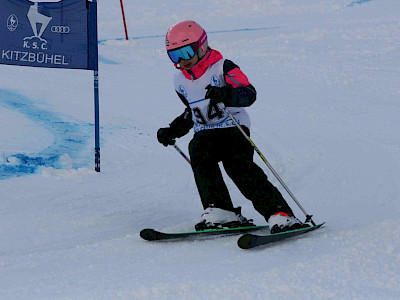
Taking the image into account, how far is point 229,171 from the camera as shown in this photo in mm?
4145

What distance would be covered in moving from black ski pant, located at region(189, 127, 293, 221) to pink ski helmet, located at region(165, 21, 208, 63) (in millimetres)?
565

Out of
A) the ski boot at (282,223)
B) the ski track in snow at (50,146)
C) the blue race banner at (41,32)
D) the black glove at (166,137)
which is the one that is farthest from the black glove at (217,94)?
the ski track in snow at (50,146)

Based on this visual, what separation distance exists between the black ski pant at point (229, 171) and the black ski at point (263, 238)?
0.59 ft

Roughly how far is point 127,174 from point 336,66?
7.21 meters

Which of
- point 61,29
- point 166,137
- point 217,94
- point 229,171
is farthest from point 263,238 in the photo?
point 61,29

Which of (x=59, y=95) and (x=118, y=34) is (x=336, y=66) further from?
(x=118, y=34)

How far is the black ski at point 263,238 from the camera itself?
358cm

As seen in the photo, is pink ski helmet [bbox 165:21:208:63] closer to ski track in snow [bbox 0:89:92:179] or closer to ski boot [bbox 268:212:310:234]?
ski boot [bbox 268:212:310:234]

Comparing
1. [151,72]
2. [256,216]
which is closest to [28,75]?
[151,72]

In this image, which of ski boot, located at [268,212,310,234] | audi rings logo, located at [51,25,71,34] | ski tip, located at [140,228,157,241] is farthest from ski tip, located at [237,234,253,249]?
audi rings logo, located at [51,25,71,34]

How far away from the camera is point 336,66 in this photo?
12.3 m

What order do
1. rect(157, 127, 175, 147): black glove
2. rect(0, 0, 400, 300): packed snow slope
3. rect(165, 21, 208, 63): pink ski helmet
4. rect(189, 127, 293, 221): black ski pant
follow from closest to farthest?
rect(0, 0, 400, 300): packed snow slope → rect(165, 21, 208, 63): pink ski helmet → rect(189, 127, 293, 221): black ski pant → rect(157, 127, 175, 147): black glove

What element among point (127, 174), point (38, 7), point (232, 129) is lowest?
point (127, 174)

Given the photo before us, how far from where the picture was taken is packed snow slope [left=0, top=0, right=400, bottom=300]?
10.5ft
